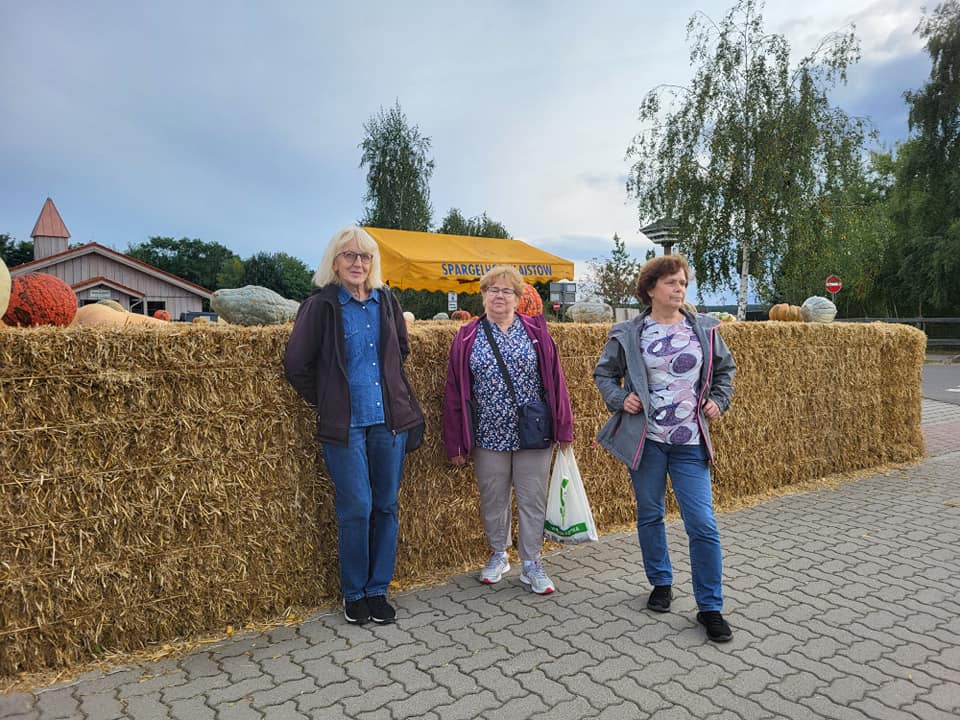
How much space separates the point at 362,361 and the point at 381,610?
1.35 m

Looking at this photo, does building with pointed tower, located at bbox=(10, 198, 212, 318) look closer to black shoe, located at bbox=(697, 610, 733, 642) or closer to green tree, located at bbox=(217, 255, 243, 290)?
green tree, located at bbox=(217, 255, 243, 290)

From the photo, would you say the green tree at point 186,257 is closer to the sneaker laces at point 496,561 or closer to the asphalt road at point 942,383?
the asphalt road at point 942,383

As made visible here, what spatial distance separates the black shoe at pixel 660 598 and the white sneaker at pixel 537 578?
0.57m

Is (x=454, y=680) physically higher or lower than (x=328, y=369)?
lower

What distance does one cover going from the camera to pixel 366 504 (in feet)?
11.7

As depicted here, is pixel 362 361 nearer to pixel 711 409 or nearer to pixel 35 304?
pixel 35 304

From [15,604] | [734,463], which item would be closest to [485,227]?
[734,463]

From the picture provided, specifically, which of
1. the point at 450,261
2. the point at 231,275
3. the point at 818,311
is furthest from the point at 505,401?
the point at 231,275

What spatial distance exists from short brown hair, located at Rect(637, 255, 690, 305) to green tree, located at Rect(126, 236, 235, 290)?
7780 cm

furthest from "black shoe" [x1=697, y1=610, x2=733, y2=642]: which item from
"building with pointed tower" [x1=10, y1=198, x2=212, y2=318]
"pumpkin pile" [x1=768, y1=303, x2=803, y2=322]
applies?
"building with pointed tower" [x1=10, y1=198, x2=212, y2=318]

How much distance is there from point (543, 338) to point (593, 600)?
153 cm

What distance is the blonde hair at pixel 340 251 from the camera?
3.60 m

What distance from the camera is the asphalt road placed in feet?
46.6

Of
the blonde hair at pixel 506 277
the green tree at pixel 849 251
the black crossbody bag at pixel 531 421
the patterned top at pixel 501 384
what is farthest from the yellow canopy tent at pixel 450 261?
the green tree at pixel 849 251
